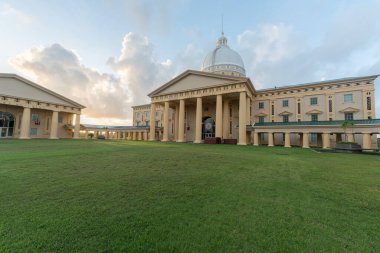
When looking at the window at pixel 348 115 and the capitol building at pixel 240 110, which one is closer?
the capitol building at pixel 240 110

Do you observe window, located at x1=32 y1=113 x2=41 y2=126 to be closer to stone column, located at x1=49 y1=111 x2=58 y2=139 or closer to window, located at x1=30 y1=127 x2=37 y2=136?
window, located at x1=30 y1=127 x2=37 y2=136

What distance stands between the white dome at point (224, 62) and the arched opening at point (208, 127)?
47.6 feet

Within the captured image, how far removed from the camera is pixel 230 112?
134ft

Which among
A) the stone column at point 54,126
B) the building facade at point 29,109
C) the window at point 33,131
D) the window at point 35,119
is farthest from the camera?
the stone column at point 54,126

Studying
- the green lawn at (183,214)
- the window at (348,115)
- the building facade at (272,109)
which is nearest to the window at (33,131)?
the building facade at (272,109)

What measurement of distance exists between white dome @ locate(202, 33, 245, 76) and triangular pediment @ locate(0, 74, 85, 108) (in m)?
40.9

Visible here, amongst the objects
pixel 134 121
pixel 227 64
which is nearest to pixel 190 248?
pixel 227 64

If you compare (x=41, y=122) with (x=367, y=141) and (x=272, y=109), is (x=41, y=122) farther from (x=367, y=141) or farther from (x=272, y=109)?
(x=367, y=141)

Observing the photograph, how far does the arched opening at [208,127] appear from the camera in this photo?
4277cm

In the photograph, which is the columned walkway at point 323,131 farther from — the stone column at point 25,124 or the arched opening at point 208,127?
the stone column at point 25,124

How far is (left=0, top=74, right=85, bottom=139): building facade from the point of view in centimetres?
3600

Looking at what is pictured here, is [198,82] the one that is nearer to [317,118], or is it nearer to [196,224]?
[317,118]

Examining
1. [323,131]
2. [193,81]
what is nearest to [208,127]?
[193,81]

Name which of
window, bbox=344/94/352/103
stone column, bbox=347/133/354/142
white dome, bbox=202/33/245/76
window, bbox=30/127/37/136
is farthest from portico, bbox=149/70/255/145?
window, bbox=30/127/37/136
